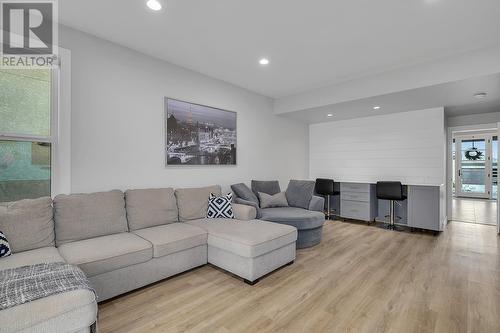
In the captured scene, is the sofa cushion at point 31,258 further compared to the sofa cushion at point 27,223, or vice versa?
the sofa cushion at point 27,223

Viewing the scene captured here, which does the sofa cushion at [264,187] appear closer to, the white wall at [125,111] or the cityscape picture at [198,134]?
the white wall at [125,111]

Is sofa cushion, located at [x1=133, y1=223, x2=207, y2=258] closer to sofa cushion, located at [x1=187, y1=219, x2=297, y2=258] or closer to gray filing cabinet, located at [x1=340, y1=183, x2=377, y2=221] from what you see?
sofa cushion, located at [x1=187, y1=219, x2=297, y2=258]

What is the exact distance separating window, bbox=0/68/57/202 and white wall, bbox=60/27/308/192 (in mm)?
239

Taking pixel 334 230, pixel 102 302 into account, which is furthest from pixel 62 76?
pixel 334 230

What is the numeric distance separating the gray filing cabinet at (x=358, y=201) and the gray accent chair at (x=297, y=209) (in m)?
1.48

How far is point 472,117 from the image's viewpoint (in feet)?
17.1

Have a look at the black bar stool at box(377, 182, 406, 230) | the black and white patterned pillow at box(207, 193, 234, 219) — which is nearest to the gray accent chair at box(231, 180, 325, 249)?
the black and white patterned pillow at box(207, 193, 234, 219)

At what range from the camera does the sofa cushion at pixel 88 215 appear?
93.0 inches

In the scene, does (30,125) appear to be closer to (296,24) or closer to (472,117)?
(296,24)

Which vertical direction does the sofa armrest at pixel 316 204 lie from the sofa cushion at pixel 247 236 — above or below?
above

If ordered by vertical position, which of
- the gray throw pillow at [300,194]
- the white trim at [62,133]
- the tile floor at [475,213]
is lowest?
the tile floor at [475,213]

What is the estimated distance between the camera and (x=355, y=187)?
17.5 ft

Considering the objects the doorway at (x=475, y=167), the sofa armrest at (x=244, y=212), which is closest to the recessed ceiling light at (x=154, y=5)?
the sofa armrest at (x=244, y=212)

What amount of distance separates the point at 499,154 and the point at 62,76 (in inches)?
277
